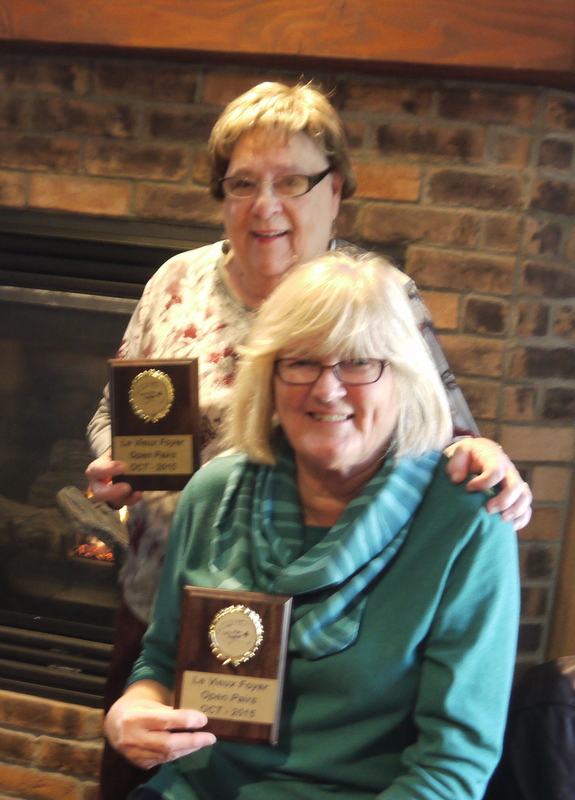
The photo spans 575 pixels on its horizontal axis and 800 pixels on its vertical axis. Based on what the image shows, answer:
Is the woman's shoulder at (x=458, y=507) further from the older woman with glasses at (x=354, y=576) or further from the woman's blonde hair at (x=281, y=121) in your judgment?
the woman's blonde hair at (x=281, y=121)

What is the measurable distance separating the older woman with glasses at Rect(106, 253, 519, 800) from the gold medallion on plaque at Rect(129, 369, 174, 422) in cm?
17

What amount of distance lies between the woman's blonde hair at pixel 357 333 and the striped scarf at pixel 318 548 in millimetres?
59

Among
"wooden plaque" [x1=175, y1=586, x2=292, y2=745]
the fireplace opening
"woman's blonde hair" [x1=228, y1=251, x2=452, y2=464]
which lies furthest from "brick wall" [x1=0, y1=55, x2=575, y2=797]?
"wooden plaque" [x1=175, y1=586, x2=292, y2=745]

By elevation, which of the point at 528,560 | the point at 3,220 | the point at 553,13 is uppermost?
the point at 553,13

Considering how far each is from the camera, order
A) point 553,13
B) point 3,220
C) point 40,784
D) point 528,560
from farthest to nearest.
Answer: point 40,784 < point 3,220 < point 528,560 < point 553,13

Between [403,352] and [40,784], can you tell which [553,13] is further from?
[40,784]

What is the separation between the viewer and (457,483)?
1.04 metres

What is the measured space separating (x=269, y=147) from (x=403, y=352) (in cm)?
49

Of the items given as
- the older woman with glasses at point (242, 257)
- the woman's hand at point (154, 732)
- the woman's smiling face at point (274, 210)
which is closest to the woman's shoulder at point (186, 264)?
the older woman with glasses at point (242, 257)

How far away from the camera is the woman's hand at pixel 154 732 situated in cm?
97

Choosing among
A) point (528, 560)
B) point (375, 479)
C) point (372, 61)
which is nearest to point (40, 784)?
point (528, 560)

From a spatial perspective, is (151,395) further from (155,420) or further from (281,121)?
(281,121)

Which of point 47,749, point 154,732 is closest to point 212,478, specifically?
point 154,732

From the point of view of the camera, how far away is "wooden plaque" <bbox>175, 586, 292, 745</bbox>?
3.18 ft
